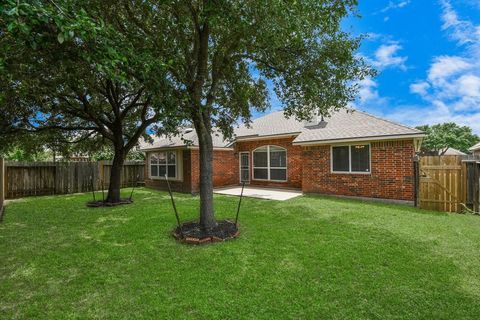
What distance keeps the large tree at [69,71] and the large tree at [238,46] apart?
0.98m

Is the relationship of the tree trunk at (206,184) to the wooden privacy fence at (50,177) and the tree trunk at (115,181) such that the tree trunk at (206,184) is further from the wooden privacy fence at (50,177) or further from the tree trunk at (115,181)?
the wooden privacy fence at (50,177)

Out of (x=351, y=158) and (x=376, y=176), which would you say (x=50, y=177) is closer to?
(x=351, y=158)

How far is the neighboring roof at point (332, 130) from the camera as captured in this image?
379 inches

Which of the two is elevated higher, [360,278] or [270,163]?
[270,163]

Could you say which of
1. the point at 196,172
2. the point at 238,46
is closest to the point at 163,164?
the point at 196,172

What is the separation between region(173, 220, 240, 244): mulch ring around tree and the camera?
18.1 ft

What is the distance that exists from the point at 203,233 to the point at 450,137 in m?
62.4

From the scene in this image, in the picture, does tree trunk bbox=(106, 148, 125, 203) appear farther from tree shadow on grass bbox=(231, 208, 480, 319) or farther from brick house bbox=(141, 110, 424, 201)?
tree shadow on grass bbox=(231, 208, 480, 319)

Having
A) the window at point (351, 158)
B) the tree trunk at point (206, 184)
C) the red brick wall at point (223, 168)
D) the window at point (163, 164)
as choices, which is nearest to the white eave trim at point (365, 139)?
the window at point (351, 158)

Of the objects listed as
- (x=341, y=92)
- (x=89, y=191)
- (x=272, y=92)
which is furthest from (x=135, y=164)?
(x=341, y=92)

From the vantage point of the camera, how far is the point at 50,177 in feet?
45.1

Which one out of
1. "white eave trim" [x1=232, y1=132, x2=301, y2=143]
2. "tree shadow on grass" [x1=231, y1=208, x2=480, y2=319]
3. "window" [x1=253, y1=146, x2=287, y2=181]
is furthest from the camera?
"window" [x1=253, y1=146, x2=287, y2=181]

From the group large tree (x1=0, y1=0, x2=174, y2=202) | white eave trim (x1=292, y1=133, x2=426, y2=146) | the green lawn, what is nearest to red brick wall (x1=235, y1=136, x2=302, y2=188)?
white eave trim (x1=292, y1=133, x2=426, y2=146)

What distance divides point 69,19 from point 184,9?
372 cm
